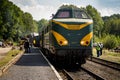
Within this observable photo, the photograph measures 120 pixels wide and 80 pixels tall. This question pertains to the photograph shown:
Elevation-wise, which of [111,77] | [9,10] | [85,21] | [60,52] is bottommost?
[111,77]

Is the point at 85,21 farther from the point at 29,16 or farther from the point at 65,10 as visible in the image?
the point at 29,16

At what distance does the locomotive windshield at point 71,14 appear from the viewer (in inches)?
822

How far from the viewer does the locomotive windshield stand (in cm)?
2088

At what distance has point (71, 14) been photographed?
2111 centimetres

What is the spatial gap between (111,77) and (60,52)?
13.3 ft

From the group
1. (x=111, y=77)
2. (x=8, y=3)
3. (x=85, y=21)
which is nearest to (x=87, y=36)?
(x=85, y=21)

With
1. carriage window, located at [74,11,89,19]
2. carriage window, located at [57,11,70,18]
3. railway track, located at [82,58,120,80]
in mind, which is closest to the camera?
railway track, located at [82,58,120,80]

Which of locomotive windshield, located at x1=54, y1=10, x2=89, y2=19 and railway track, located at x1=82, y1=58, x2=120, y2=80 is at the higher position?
locomotive windshield, located at x1=54, y1=10, x2=89, y2=19

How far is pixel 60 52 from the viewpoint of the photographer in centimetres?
2006

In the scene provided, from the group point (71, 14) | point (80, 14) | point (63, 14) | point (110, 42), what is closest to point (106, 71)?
point (80, 14)

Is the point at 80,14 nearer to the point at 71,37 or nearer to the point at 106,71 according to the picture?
the point at 71,37

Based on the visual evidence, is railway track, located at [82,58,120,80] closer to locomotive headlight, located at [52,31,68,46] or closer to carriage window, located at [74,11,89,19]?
locomotive headlight, located at [52,31,68,46]

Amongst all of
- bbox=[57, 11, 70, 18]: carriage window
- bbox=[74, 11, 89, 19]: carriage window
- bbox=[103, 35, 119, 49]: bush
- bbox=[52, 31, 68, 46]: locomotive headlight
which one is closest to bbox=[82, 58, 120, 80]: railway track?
bbox=[52, 31, 68, 46]: locomotive headlight

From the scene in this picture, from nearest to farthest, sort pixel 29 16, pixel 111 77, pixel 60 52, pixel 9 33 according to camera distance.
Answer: pixel 111 77, pixel 60 52, pixel 9 33, pixel 29 16
